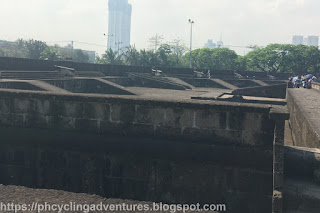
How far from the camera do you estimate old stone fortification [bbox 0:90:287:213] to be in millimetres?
4586

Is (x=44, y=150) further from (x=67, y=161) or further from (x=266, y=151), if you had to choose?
(x=266, y=151)

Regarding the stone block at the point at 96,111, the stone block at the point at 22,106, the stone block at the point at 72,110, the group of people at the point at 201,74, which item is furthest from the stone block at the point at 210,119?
the group of people at the point at 201,74

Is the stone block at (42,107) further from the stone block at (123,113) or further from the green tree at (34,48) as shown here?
the green tree at (34,48)

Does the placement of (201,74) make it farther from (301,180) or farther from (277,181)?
(277,181)

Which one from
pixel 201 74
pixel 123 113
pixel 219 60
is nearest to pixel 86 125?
pixel 123 113

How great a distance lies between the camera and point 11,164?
5.22m

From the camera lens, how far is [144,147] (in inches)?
193

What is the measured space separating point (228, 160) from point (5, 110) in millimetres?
3603

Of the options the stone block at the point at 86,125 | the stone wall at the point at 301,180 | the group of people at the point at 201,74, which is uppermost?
the group of people at the point at 201,74

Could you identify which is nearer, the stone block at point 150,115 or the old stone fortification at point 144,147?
the old stone fortification at point 144,147

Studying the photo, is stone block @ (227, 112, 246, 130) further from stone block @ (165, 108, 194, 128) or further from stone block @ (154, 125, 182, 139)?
stone block @ (154, 125, 182, 139)

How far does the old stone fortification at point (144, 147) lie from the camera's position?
4.59 meters

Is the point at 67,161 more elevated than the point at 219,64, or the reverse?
the point at 219,64

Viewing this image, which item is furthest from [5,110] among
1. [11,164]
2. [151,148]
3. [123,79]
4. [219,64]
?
[219,64]
